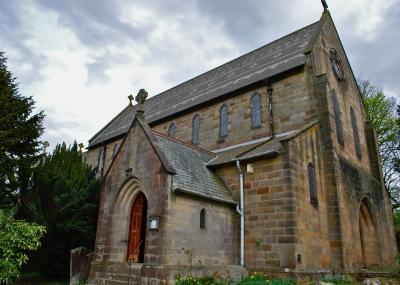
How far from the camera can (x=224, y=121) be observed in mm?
19922

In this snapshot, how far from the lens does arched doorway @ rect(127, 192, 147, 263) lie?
14000 mm

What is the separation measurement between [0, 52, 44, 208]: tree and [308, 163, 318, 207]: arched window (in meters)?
13.7

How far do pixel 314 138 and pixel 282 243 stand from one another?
524cm

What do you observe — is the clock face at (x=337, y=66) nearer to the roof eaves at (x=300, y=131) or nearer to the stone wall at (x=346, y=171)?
the stone wall at (x=346, y=171)

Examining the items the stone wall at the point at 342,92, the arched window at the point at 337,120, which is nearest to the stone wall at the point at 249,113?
the stone wall at the point at 342,92

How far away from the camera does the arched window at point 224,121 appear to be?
64.6 feet

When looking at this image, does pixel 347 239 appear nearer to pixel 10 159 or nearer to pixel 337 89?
pixel 337 89

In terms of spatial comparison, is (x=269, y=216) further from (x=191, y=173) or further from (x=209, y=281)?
(x=209, y=281)

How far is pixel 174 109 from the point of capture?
23516 millimetres

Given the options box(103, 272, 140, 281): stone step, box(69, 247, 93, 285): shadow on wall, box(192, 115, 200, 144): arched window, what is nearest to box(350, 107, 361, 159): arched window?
box(192, 115, 200, 144): arched window

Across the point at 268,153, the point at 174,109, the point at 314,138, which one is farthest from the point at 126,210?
the point at 174,109

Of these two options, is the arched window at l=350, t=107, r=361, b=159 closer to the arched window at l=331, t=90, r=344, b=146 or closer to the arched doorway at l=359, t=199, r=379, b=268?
the arched window at l=331, t=90, r=344, b=146

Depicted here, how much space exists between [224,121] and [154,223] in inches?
370

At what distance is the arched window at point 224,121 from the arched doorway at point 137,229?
6.91m
